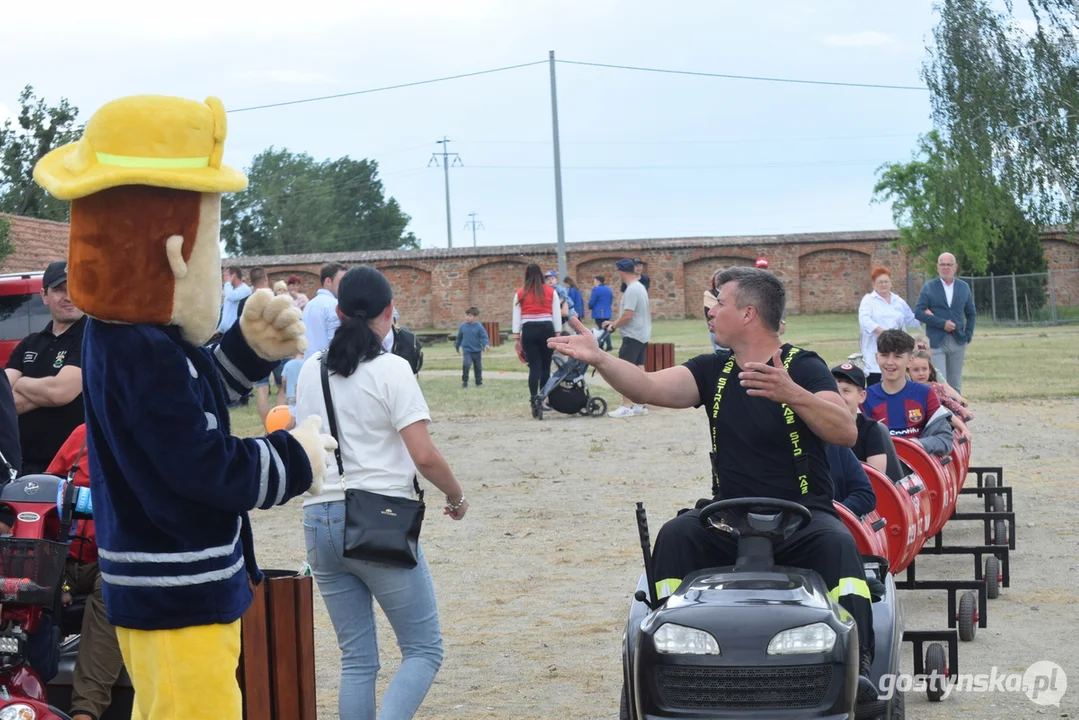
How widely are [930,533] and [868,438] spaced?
3.11 ft

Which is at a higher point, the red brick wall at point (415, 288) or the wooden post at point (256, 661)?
the red brick wall at point (415, 288)

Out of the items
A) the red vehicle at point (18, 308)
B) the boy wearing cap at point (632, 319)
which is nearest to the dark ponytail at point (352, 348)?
the boy wearing cap at point (632, 319)

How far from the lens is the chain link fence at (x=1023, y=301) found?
39.7 meters

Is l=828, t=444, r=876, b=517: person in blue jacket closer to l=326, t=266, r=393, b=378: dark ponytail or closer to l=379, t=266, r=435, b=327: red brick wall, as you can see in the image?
l=326, t=266, r=393, b=378: dark ponytail

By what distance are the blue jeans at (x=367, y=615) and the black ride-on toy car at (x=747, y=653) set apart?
749 mm

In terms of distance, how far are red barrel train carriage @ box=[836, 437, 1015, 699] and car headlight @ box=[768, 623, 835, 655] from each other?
1.75 m

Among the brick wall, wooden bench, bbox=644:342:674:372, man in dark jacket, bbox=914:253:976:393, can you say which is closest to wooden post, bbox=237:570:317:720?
man in dark jacket, bbox=914:253:976:393

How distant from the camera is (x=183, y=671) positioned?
315 centimetres

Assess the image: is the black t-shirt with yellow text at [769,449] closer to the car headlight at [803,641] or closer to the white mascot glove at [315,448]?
the car headlight at [803,641]

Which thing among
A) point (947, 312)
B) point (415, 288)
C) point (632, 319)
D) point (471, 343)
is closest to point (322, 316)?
point (632, 319)

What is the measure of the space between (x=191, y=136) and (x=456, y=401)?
1576cm

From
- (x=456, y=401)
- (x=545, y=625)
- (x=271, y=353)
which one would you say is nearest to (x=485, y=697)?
(x=545, y=625)

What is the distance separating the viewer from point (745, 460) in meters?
4.66

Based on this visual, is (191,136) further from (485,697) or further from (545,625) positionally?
(545,625)
